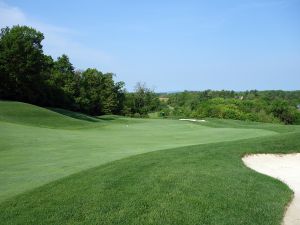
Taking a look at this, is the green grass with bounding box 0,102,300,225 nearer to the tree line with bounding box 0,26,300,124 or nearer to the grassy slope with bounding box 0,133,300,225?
the grassy slope with bounding box 0,133,300,225

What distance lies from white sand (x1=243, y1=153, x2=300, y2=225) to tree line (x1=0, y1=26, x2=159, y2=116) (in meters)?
41.0

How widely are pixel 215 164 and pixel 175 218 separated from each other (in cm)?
521

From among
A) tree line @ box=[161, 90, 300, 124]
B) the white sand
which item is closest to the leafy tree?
the white sand

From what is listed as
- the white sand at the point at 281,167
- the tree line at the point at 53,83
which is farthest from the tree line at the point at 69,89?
the white sand at the point at 281,167

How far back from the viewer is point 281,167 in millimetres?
14914

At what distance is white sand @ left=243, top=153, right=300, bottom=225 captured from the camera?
11994 millimetres

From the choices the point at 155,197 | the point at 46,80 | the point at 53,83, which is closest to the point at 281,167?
the point at 155,197

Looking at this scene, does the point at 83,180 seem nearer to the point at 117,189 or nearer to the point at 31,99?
the point at 117,189

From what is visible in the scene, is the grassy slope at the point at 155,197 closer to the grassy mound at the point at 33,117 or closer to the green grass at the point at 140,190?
the green grass at the point at 140,190

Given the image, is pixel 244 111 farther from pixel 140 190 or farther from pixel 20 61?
pixel 140 190

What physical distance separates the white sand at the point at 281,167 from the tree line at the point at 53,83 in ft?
134

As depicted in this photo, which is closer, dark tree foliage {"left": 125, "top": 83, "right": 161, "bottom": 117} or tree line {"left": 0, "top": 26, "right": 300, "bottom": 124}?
tree line {"left": 0, "top": 26, "right": 300, "bottom": 124}

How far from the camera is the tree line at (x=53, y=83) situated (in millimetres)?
51625

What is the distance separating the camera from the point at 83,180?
32.7 feet
